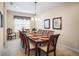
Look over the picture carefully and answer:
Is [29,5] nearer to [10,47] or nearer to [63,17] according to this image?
[63,17]

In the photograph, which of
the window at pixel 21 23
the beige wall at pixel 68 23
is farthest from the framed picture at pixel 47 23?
the window at pixel 21 23

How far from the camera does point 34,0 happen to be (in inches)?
78.5

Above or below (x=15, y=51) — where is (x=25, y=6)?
above

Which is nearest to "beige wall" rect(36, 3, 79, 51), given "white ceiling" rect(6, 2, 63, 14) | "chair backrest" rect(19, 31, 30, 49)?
"white ceiling" rect(6, 2, 63, 14)

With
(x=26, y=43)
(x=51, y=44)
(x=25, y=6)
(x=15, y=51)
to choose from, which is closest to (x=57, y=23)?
(x=51, y=44)

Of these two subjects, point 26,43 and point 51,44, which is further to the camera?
point 26,43

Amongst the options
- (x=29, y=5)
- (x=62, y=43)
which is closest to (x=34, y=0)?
(x=29, y=5)

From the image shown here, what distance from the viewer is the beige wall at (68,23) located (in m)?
2.17

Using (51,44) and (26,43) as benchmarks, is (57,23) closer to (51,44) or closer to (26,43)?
(51,44)

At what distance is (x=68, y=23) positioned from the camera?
2.22 meters

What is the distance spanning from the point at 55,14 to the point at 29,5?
68 cm

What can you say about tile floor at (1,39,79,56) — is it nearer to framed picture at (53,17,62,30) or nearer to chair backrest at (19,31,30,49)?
chair backrest at (19,31,30,49)

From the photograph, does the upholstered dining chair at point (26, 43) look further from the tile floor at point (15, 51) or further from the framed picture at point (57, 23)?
the framed picture at point (57, 23)

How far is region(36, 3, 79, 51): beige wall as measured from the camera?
2.17 m
